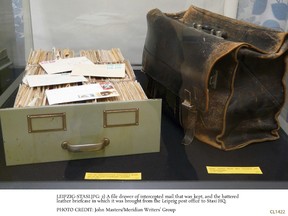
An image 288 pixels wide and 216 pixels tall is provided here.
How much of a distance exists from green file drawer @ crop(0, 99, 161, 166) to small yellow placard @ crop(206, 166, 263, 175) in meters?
0.14

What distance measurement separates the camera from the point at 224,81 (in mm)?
782

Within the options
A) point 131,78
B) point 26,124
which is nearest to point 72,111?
point 26,124

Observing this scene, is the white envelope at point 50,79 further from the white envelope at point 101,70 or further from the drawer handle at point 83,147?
the drawer handle at point 83,147

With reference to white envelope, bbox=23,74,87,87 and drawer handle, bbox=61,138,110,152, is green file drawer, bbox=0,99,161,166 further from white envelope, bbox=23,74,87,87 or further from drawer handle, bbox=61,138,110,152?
white envelope, bbox=23,74,87,87

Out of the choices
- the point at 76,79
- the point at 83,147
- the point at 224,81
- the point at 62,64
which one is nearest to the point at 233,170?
the point at 224,81

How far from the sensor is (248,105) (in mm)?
821

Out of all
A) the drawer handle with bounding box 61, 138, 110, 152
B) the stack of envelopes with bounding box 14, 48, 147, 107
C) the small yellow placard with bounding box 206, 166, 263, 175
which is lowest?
the small yellow placard with bounding box 206, 166, 263, 175

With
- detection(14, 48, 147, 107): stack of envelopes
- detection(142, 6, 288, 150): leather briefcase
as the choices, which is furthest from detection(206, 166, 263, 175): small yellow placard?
detection(14, 48, 147, 107): stack of envelopes

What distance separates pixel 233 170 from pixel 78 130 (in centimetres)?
33

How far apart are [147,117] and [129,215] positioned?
0.23 m

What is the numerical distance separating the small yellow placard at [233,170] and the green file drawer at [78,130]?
0.14 m

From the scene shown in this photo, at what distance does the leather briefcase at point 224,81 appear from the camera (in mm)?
774

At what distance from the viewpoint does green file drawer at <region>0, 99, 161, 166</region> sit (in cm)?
74

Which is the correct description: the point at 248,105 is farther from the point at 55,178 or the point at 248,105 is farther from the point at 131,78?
the point at 55,178
